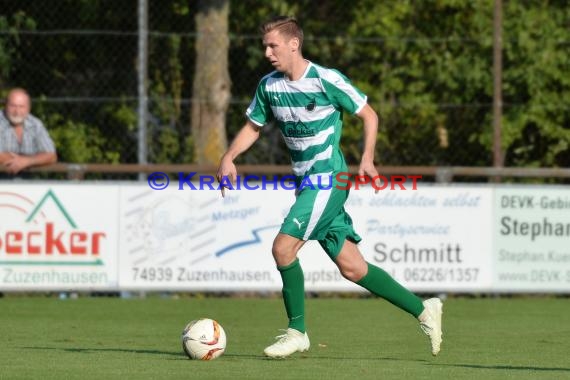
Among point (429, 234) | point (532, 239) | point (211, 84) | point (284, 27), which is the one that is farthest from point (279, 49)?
point (211, 84)

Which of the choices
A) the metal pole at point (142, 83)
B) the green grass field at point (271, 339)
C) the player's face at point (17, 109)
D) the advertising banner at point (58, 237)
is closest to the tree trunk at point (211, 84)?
the metal pole at point (142, 83)

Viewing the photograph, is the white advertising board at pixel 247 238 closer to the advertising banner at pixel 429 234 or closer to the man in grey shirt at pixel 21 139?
the advertising banner at pixel 429 234

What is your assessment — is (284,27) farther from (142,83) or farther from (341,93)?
(142,83)

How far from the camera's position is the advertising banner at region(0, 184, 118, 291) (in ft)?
42.8

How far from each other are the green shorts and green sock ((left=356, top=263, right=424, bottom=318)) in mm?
260

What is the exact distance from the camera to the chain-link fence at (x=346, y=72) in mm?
15492

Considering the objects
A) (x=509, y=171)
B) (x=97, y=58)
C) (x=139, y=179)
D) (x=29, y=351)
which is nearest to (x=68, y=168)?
(x=139, y=179)

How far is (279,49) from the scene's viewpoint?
7844 millimetres

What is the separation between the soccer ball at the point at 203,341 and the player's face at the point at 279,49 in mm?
1541

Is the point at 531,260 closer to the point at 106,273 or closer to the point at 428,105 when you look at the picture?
the point at 428,105

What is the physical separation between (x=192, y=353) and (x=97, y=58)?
28.4 feet

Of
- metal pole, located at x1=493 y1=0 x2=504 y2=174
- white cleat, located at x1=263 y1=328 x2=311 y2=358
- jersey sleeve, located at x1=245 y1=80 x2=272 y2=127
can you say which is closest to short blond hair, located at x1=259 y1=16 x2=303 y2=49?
jersey sleeve, located at x1=245 y1=80 x2=272 y2=127

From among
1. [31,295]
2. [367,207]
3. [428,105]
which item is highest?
[428,105]

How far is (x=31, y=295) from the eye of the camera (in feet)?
44.9
